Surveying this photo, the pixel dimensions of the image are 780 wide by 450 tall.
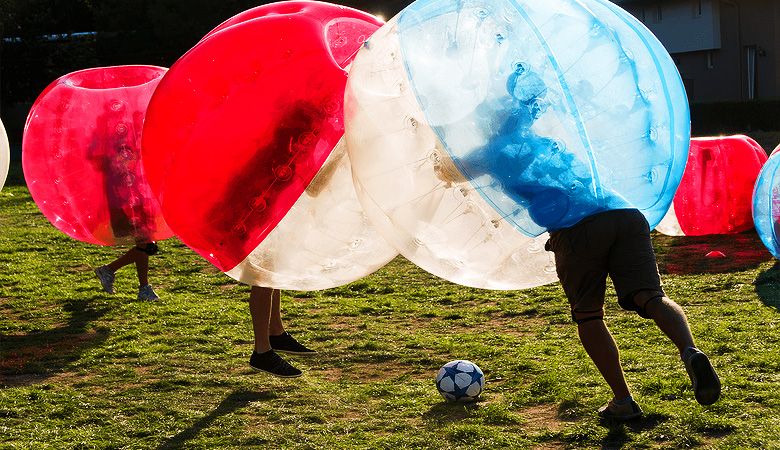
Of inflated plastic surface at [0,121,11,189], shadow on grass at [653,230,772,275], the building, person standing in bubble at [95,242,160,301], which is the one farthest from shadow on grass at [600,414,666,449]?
the building

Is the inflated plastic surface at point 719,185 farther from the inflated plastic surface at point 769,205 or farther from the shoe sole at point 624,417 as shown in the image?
the shoe sole at point 624,417

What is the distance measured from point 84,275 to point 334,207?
5820 millimetres

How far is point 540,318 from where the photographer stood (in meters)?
8.02

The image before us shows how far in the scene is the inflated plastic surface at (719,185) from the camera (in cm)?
1087

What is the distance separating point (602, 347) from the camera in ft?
17.0

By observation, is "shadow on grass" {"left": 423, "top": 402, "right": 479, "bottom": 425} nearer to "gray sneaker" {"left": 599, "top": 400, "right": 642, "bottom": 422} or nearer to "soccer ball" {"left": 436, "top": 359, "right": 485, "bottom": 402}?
"soccer ball" {"left": 436, "top": 359, "right": 485, "bottom": 402}

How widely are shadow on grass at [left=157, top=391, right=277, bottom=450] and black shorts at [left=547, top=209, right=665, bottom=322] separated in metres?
2.14

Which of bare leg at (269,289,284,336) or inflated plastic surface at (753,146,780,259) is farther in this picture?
inflated plastic surface at (753,146,780,259)

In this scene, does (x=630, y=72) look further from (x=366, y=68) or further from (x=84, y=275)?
(x=84, y=275)

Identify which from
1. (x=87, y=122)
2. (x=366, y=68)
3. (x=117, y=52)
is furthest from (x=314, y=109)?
(x=117, y=52)

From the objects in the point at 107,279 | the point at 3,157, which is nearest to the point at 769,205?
the point at 107,279

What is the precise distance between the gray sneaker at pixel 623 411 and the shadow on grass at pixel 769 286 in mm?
3057

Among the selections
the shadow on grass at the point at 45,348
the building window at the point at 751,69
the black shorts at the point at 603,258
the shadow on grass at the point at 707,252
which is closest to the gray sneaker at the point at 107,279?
the shadow on grass at the point at 45,348

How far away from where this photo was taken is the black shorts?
4.88 m
